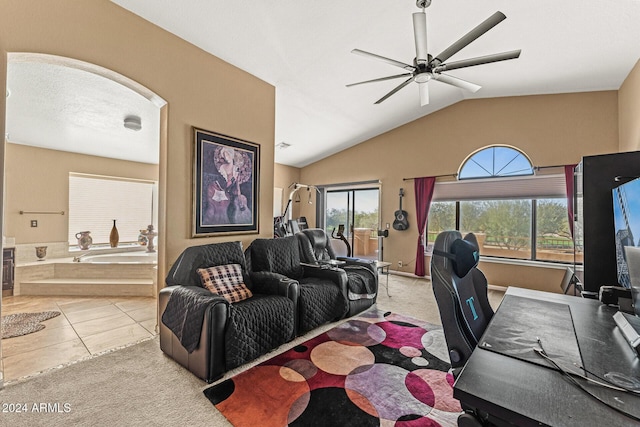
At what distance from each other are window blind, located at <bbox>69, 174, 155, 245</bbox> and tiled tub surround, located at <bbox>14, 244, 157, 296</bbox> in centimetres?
77

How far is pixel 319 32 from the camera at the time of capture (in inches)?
115

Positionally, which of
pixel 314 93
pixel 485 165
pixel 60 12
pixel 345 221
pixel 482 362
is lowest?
pixel 482 362

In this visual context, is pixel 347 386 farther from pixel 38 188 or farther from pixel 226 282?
pixel 38 188

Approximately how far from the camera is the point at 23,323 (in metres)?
3.08

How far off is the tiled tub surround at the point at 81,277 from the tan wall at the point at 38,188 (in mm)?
323

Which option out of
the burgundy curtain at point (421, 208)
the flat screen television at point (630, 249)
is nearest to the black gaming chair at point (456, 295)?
the flat screen television at point (630, 249)

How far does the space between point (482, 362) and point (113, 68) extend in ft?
11.2

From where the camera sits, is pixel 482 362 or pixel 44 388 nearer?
pixel 482 362

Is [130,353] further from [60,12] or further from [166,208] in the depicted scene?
[60,12]

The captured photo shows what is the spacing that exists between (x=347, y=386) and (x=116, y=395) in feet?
5.47

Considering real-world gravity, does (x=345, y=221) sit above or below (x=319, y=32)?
below

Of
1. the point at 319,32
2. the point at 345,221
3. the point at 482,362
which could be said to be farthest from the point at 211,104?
the point at 345,221

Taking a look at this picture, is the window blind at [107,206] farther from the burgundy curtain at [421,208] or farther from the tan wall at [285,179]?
the burgundy curtain at [421,208]

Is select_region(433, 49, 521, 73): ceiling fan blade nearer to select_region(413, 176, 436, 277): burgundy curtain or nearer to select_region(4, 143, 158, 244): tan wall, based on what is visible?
select_region(413, 176, 436, 277): burgundy curtain
